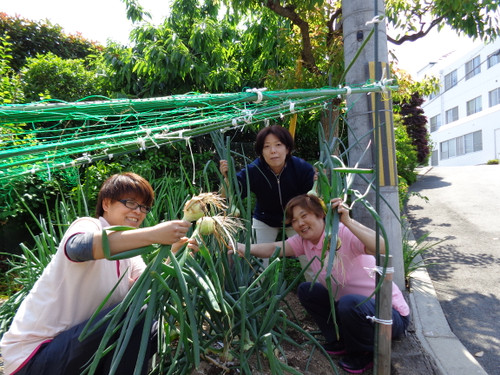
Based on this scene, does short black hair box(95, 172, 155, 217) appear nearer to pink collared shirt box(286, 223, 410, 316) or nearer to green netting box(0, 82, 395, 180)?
green netting box(0, 82, 395, 180)

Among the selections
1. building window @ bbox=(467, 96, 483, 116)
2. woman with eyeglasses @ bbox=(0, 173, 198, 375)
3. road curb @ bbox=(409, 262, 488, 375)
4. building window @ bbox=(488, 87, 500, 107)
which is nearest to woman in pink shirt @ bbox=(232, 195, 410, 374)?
road curb @ bbox=(409, 262, 488, 375)

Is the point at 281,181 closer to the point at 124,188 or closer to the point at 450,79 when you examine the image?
the point at 124,188

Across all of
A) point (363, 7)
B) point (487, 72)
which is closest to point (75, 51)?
point (363, 7)

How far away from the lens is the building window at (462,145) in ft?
79.9

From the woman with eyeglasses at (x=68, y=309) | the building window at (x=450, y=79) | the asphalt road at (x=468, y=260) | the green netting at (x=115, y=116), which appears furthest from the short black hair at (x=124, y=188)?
the building window at (x=450, y=79)

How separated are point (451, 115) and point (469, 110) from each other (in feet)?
8.61

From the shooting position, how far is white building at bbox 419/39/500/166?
71.8ft

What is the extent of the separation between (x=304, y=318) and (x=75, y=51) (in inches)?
296

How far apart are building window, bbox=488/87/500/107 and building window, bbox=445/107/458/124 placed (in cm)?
444

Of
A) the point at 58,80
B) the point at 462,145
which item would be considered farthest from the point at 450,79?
the point at 58,80

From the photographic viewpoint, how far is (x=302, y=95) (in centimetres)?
160

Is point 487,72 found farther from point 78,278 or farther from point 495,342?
point 78,278

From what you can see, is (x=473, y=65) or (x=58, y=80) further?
(x=473, y=65)

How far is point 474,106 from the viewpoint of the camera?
24328mm
